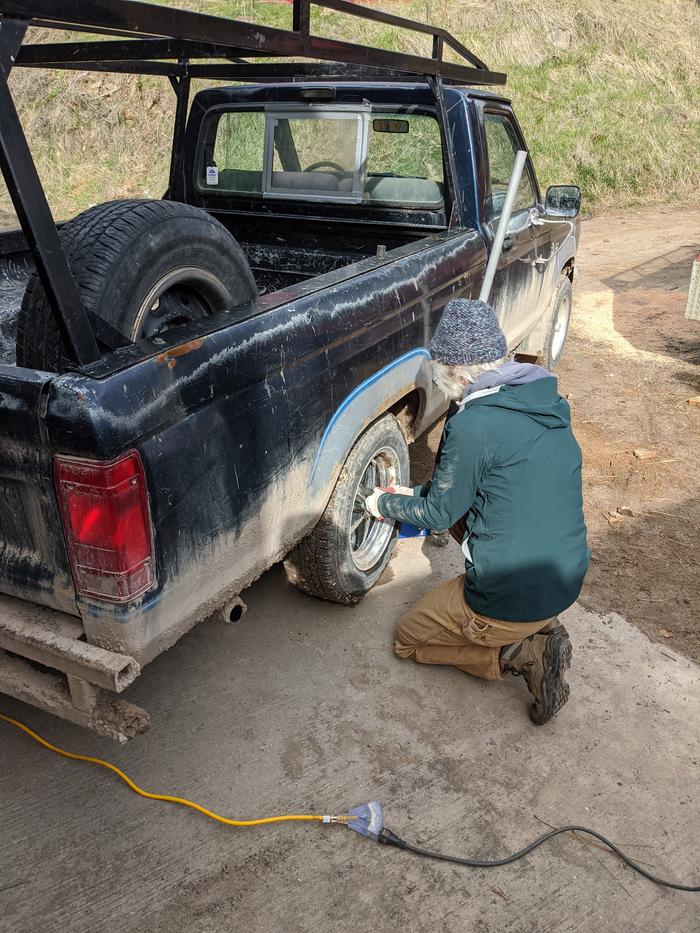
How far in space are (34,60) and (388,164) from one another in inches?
73.4

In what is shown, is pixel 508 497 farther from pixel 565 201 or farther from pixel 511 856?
pixel 565 201

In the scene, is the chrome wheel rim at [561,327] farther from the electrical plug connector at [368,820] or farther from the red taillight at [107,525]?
the red taillight at [107,525]

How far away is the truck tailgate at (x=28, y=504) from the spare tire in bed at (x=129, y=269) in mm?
355

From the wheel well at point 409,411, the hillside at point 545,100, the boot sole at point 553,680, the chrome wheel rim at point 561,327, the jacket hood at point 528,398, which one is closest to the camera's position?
the jacket hood at point 528,398

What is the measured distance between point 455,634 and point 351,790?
2.39 feet

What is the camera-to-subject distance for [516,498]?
8.95 ft

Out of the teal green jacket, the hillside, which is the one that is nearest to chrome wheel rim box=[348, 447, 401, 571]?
the teal green jacket

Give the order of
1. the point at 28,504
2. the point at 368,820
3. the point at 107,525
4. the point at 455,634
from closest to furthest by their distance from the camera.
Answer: the point at 107,525
the point at 28,504
the point at 368,820
the point at 455,634

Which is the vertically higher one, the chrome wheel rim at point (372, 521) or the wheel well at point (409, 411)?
the wheel well at point (409, 411)

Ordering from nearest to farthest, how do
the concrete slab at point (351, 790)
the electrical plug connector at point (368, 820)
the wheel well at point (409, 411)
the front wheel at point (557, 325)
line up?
the concrete slab at point (351, 790)
the electrical plug connector at point (368, 820)
the wheel well at point (409, 411)
the front wheel at point (557, 325)

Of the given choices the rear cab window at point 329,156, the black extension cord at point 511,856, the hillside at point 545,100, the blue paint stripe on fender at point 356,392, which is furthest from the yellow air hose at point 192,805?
the hillside at point 545,100

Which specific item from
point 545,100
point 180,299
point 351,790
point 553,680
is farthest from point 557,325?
point 545,100

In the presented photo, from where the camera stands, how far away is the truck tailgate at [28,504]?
1899mm

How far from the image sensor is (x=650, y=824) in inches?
99.6
